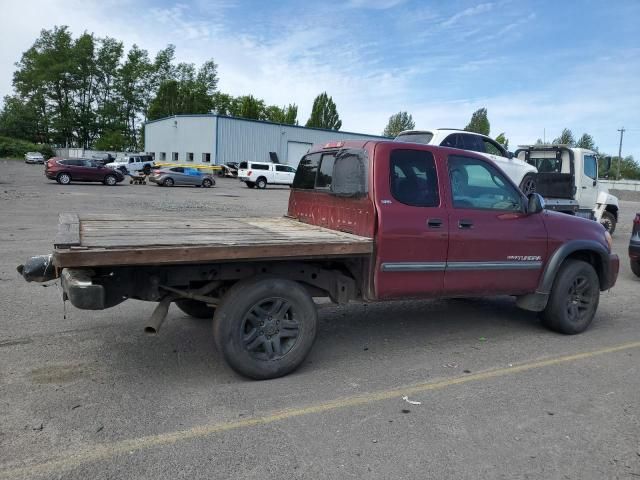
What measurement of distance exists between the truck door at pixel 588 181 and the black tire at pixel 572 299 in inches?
326

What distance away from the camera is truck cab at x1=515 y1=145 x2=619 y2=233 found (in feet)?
40.0

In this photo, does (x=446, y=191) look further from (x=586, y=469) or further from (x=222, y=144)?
(x=222, y=144)

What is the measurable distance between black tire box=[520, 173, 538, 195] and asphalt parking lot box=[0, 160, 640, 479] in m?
5.51

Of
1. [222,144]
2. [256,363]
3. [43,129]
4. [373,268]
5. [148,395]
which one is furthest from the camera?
[43,129]

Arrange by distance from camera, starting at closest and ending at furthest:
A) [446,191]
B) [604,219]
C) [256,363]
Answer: [256,363], [446,191], [604,219]

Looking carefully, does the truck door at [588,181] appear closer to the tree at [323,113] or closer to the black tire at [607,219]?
the black tire at [607,219]

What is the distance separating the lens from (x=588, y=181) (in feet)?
44.0

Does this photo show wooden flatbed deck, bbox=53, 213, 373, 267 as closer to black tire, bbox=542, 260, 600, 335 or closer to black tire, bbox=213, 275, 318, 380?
black tire, bbox=213, 275, 318, 380

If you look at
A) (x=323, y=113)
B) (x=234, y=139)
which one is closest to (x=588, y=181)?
(x=234, y=139)

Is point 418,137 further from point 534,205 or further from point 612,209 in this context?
point 612,209

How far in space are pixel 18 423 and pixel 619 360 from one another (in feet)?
16.6

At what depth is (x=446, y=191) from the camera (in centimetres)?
488

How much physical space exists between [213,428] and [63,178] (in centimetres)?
2921

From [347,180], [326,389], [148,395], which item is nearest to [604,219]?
[347,180]
